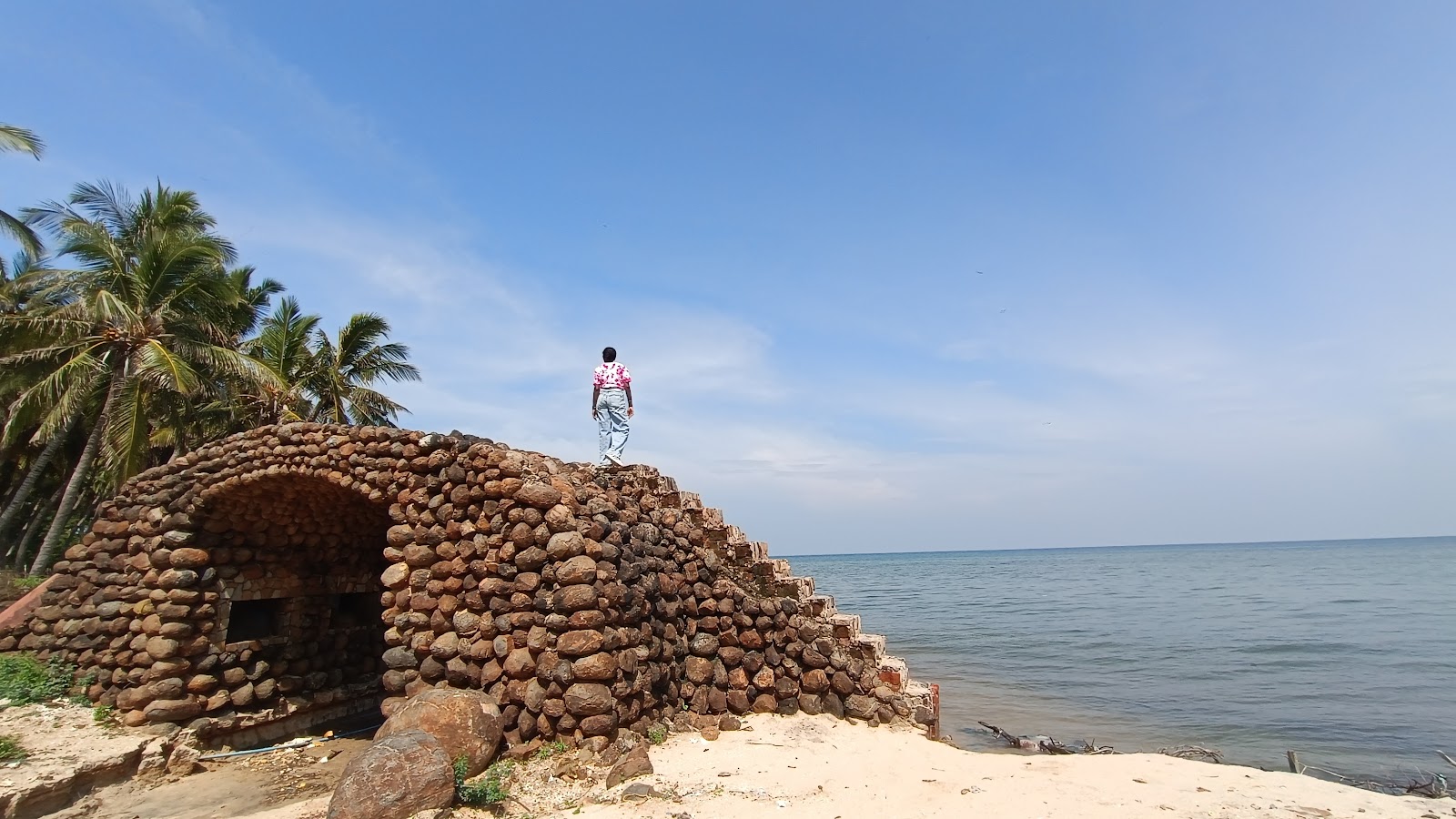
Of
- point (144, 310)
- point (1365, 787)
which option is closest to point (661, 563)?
point (1365, 787)

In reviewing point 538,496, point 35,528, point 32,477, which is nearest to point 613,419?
point 538,496

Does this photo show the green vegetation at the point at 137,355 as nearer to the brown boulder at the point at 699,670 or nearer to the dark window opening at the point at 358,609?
the dark window opening at the point at 358,609

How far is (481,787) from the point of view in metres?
5.55

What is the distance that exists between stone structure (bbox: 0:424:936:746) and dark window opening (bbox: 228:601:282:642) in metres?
0.02

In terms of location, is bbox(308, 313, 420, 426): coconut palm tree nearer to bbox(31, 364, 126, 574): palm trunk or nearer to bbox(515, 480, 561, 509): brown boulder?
bbox(31, 364, 126, 574): palm trunk

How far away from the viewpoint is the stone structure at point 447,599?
6594 mm

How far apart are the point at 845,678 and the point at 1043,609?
2361cm

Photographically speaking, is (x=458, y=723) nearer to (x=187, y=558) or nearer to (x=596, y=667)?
(x=596, y=667)

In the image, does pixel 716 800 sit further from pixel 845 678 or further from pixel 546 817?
pixel 845 678

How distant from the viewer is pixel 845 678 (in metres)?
7.71

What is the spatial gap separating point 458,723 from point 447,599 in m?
1.35

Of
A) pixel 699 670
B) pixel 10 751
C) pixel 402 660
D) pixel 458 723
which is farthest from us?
pixel 699 670

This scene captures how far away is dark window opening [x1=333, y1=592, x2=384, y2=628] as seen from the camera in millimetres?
11297

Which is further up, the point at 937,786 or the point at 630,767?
the point at 630,767
